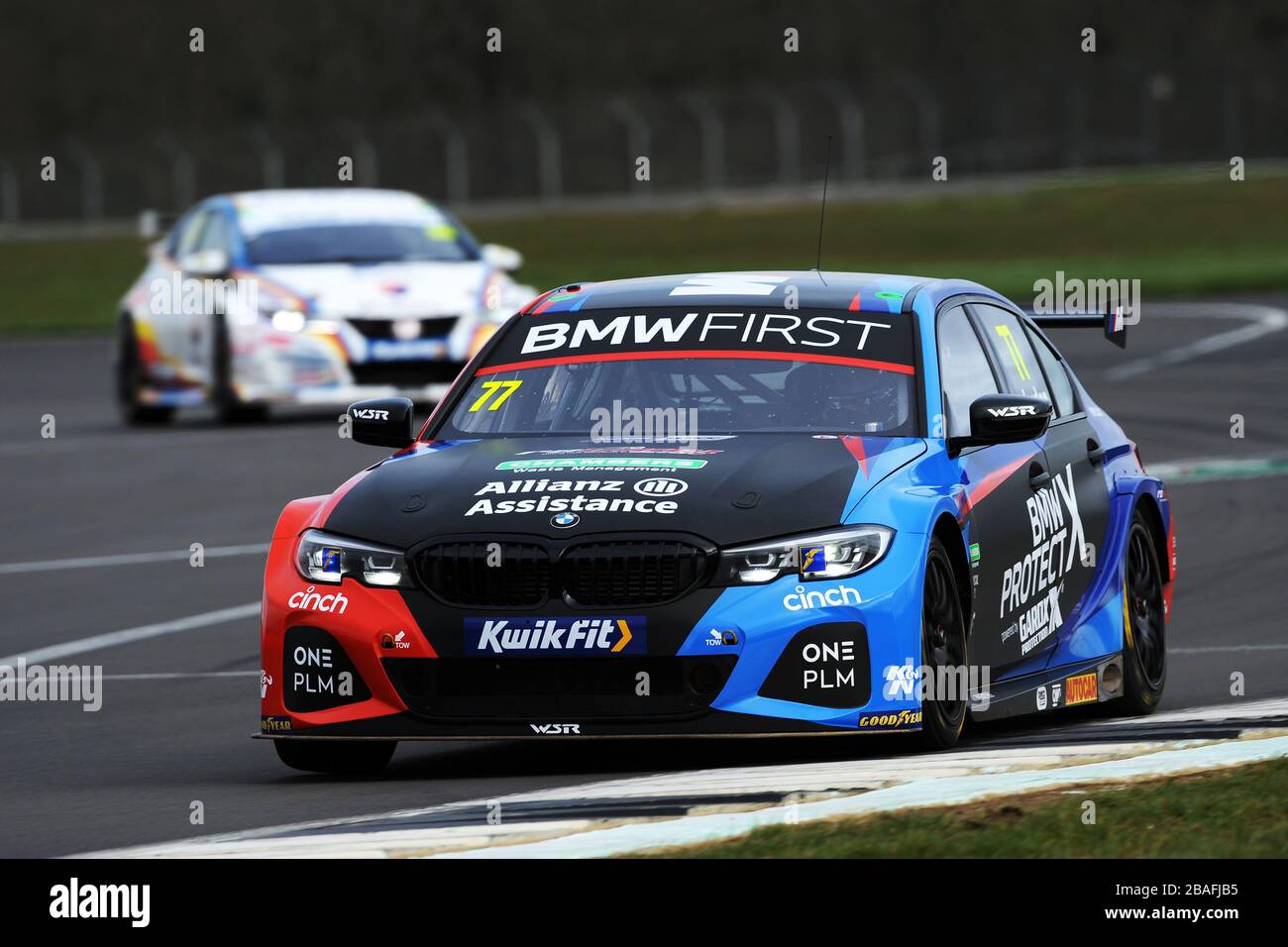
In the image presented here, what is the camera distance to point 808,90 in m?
88.7

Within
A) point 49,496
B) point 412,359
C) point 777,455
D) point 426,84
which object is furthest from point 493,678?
point 426,84

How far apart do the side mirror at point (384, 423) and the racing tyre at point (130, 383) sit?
13732 mm

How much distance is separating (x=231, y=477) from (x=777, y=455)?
34.4 feet

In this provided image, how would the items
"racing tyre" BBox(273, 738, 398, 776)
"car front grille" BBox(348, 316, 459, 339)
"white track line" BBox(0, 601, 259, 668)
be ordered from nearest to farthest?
"racing tyre" BBox(273, 738, 398, 776), "white track line" BBox(0, 601, 259, 668), "car front grille" BBox(348, 316, 459, 339)

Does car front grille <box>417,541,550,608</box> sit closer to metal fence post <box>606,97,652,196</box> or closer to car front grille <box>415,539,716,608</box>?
car front grille <box>415,539,716,608</box>

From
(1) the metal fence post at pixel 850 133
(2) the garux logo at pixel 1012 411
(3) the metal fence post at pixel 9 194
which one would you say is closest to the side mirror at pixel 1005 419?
(2) the garux logo at pixel 1012 411

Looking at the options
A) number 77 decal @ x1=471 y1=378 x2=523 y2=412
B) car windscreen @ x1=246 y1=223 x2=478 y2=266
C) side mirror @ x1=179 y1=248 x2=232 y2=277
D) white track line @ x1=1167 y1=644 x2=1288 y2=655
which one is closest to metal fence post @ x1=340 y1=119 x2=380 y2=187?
car windscreen @ x1=246 y1=223 x2=478 y2=266

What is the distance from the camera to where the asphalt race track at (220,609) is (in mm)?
7711

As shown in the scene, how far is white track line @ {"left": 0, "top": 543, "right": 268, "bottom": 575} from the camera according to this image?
46.3 feet

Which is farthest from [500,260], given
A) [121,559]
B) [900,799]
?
[900,799]

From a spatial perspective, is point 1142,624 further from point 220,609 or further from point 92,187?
point 92,187

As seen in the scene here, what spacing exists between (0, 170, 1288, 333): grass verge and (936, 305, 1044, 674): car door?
26436mm

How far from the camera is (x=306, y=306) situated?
2073cm

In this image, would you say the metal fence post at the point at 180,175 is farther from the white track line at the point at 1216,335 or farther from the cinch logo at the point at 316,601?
the cinch logo at the point at 316,601
